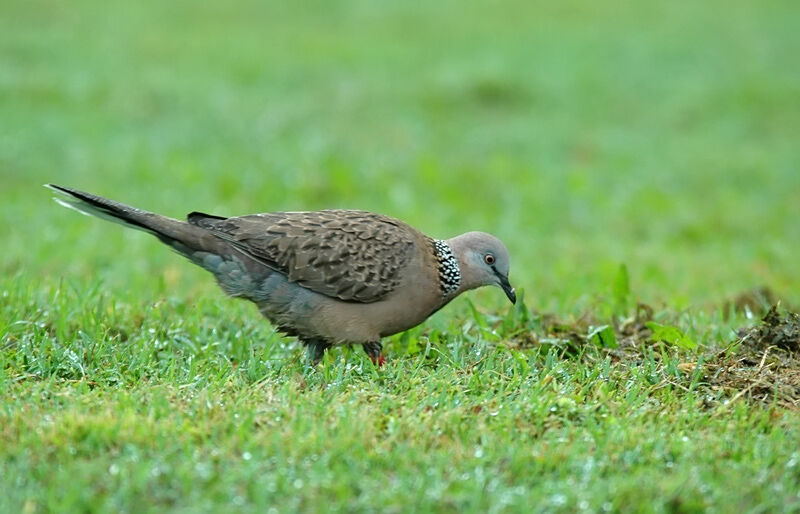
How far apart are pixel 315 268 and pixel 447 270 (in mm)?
814

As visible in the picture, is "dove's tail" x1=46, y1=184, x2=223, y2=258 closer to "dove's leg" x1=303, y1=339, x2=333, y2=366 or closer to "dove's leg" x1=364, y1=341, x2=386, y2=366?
"dove's leg" x1=303, y1=339, x2=333, y2=366

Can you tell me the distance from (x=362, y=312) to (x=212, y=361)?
0.90 metres

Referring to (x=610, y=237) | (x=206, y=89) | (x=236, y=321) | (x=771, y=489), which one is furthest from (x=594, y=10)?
(x=771, y=489)

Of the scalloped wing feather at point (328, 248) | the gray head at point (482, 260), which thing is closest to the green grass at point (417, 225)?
the gray head at point (482, 260)

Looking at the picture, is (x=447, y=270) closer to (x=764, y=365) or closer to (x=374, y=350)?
(x=374, y=350)

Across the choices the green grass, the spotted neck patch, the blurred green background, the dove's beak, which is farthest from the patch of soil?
the blurred green background

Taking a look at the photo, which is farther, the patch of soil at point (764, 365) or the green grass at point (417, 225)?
the patch of soil at point (764, 365)

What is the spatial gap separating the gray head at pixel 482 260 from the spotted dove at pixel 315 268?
229 millimetres

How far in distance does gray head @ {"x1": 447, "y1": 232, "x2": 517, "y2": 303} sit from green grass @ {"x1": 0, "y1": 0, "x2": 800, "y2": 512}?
7.1 inches

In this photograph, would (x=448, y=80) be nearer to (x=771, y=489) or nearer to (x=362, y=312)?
(x=362, y=312)

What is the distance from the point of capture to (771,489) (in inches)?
166

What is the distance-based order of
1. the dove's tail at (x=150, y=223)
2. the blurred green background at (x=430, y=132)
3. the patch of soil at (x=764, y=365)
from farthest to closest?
the blurred green background at (x=430, y=132) < the dove's tail at (x=150, y=223) < the patch of soil at (x=764, y=365)

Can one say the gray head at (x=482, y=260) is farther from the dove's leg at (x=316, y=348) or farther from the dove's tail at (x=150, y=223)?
the dove's tail at (x=150, y=223)

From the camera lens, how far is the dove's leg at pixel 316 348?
6.24m
